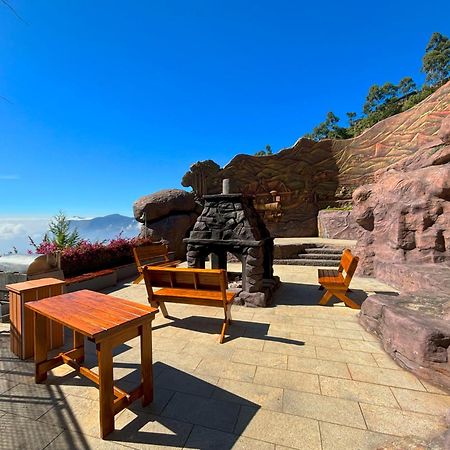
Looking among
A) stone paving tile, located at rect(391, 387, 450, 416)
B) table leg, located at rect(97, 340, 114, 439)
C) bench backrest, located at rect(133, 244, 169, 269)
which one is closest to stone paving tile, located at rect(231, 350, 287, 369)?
stone paving tile, located at rect(391, 387, 450, 416)

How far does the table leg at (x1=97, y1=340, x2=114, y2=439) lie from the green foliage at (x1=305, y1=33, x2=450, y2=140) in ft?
119

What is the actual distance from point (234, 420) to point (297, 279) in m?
5.88

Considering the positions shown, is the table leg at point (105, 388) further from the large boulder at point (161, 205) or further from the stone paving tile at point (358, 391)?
the large boulder at point (161, 205)

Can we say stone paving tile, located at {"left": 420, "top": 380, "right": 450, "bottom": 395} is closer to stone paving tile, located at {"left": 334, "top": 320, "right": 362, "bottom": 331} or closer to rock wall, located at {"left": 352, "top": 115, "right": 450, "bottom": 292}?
stone paving tile, located at {"left": 334, "top": 320, "right": 362, "bottom": 331}

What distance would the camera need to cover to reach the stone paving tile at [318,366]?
2826mm

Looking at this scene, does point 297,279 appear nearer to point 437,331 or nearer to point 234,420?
point 437,331

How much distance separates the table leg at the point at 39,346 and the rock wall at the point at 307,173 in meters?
16.6

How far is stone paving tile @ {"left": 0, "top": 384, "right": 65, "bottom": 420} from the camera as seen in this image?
2.22 meters

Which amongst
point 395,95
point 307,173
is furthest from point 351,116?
point 307,173

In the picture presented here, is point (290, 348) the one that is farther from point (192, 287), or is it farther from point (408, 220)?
point (408, 220)

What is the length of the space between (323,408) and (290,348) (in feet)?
3.68

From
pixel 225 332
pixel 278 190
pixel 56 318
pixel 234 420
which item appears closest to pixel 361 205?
pixel 225 332

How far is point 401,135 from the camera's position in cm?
1708

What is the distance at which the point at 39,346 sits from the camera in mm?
2695
